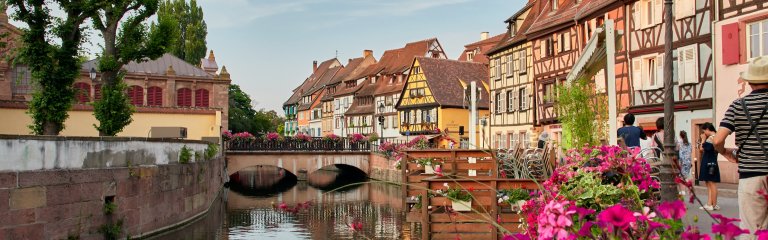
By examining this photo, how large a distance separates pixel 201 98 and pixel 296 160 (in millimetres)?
6608

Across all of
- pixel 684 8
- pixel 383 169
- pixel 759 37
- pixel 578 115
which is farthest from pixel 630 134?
pixel 383 169

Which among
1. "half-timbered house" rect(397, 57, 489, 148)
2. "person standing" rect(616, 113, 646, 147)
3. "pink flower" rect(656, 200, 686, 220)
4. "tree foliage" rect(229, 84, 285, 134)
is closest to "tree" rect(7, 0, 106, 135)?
"person standing" rect(616, 113, 646, 147)

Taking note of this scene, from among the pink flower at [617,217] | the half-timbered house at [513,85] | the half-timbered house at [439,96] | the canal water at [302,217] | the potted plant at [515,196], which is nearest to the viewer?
the pink flower at [617,217]

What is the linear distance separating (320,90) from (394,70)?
74.4ft

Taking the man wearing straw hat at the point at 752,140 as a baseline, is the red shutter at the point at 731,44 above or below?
above

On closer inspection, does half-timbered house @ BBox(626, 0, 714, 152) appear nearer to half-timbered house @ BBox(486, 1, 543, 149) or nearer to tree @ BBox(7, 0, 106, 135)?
half-timbered house @ BBox(486, 1, 543, 149)

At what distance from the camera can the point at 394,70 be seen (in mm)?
66062

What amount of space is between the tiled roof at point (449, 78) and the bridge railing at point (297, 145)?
7919 mm

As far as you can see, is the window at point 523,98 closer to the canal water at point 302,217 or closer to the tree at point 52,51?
the canal water at point 302,217

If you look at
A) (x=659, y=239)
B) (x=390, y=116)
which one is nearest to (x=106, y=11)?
(x=659, y=239)

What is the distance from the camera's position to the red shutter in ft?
64.3

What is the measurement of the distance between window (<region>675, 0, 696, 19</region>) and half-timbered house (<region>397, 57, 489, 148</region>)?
29.1m

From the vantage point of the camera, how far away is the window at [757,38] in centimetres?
1889

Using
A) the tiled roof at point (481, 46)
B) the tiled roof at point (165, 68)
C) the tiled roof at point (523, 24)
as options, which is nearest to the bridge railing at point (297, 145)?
the tiled roof at point (165, 68)
